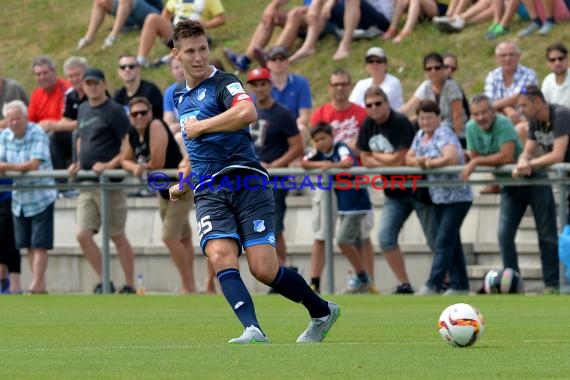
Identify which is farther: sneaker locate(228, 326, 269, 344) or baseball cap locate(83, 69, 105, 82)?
baseball cap locate(83, 69, 105, 82)

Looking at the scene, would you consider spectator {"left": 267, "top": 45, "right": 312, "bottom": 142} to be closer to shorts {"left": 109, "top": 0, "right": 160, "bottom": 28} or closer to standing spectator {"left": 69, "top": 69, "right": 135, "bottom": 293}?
standing spectator {"left": 69, "top": 69, "right": 135, "bottom": 293}

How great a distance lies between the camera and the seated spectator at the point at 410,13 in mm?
23078

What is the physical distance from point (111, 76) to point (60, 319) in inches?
531

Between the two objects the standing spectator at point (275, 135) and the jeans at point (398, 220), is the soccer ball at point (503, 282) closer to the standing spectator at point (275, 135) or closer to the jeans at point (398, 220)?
the jeans at point (398, 220)

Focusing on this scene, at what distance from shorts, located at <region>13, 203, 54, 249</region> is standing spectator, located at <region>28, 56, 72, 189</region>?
182cm

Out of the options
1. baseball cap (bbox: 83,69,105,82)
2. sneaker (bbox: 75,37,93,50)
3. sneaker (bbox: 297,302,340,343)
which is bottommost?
sneaker (bbox: 297,302,340,343)

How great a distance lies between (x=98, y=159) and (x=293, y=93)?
9.08ft

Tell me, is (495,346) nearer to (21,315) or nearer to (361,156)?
(21,315)

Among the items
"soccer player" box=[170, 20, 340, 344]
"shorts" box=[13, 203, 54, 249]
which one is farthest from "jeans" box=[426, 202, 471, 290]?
"soccer player" box=[170, 20, 340, 344]

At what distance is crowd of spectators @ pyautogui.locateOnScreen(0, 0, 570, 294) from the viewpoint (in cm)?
1766

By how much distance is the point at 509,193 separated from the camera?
1777 centimetres

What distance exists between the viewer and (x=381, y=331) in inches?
463

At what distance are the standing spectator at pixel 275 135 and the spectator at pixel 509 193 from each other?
2.26m

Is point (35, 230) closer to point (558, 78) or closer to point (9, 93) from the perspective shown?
point (9, 93)
